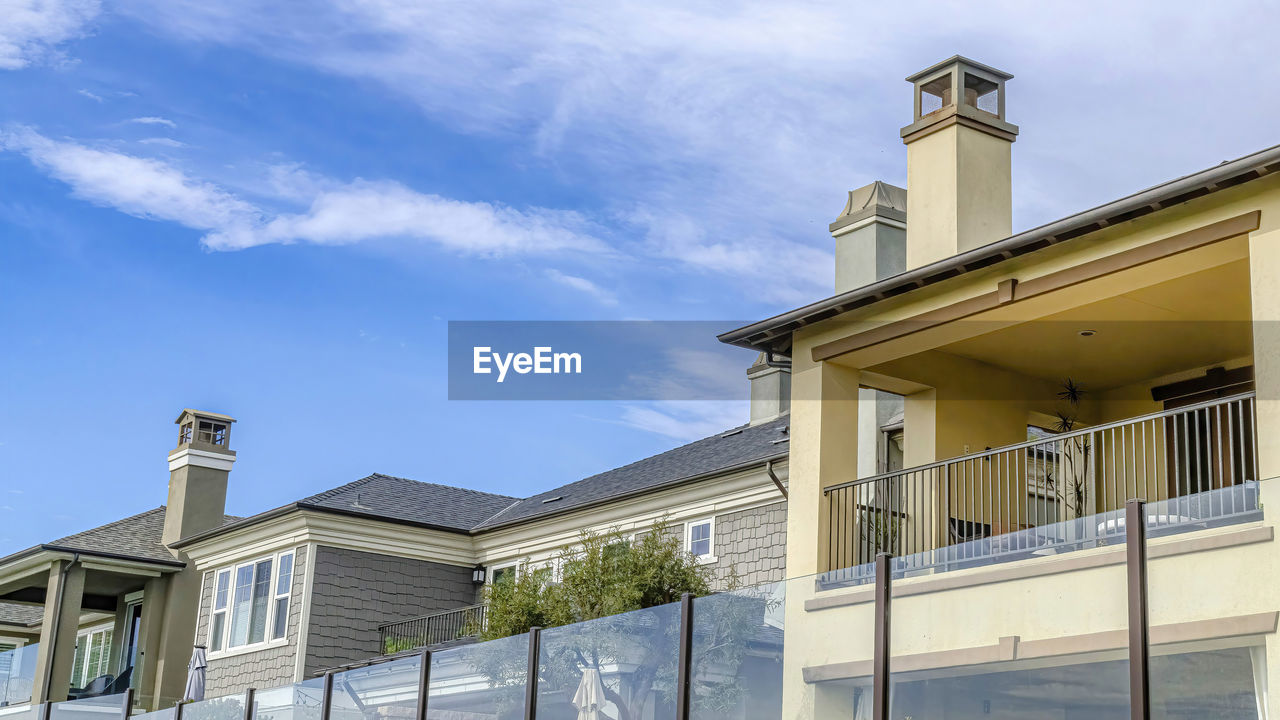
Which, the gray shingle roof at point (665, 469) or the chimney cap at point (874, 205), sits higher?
the chimney cap at point (874, 205)

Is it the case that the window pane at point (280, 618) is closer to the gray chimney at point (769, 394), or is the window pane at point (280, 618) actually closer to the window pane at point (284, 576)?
the window pane at point (284, 576)

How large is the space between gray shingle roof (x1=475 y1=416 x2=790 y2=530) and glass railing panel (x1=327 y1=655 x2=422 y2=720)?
705 centimetres

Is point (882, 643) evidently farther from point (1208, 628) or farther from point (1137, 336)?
point (1137, 336)

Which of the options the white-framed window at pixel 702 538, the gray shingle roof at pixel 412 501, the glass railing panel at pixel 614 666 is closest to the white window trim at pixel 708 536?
the white-framed window at pixel 702 538

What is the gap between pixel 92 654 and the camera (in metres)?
32.2

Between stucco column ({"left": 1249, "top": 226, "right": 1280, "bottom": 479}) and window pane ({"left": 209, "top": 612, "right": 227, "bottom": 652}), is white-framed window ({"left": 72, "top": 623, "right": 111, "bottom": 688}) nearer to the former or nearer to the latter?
window pane ({"left": 209, "top": 612, "right": 227, "bottom": 652})

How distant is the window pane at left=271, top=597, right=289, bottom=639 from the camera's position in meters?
23.5

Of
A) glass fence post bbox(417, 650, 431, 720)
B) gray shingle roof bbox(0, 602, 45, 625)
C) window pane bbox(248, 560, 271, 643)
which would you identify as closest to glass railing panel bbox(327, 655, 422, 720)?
glass fence post bbox(417, 650, 431, 720)

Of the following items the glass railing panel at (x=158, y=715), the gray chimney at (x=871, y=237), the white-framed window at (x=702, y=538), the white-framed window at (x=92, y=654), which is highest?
the gray chimney at (x=871, y=237)

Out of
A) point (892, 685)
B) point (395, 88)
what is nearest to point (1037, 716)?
point (892, 685)

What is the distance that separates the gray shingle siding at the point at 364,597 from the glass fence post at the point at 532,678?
41.1 ft

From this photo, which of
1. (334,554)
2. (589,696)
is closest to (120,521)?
(334,554)

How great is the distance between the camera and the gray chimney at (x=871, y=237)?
62.2 feet

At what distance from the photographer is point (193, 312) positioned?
191ft
